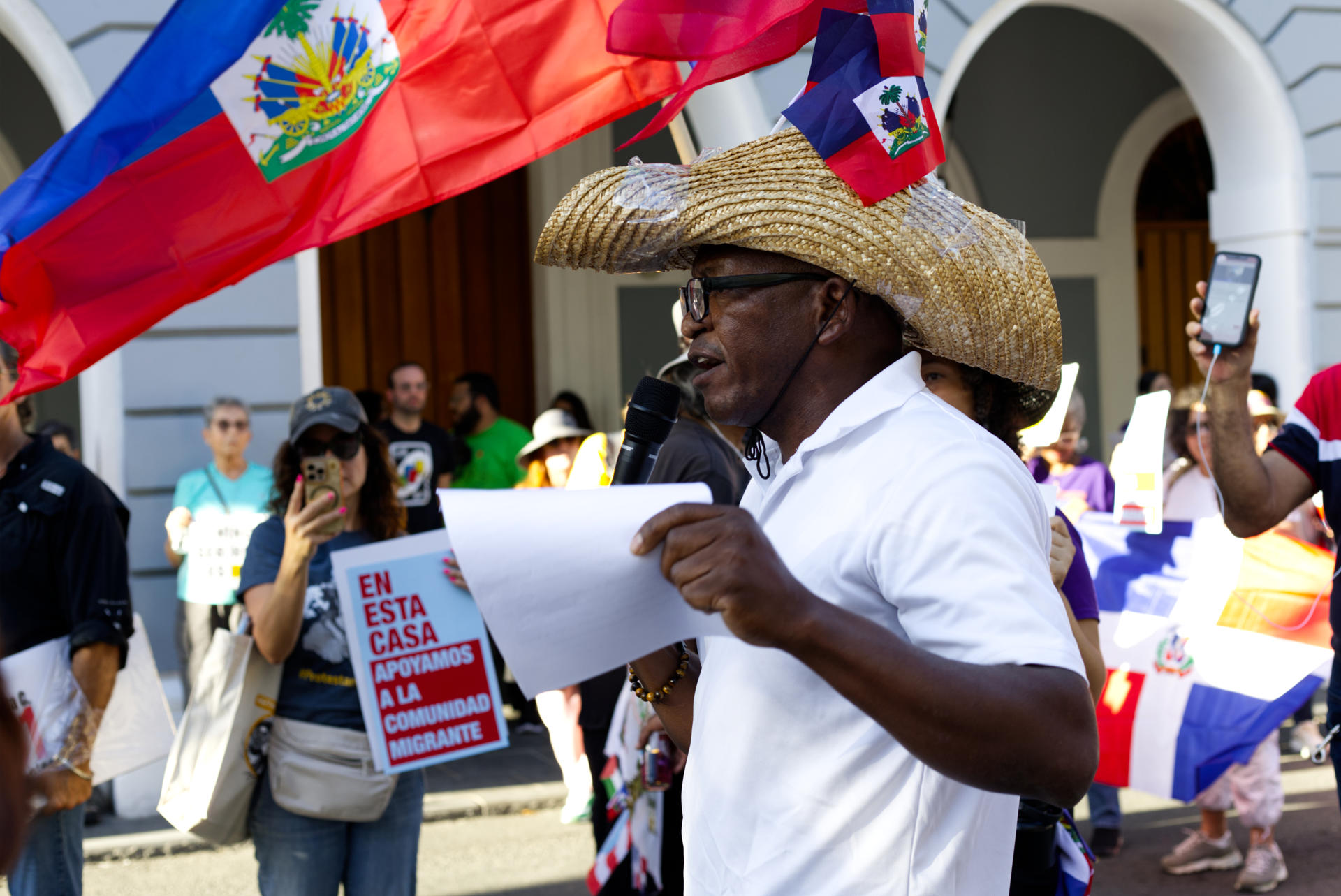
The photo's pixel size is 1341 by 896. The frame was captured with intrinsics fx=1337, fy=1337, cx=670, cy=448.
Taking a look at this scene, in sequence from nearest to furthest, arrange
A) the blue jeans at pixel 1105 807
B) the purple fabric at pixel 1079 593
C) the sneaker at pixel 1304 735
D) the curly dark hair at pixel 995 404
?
the curly dark hair at pixel 995 404 < the purple fabric at pixel 1079 593 < the blue jeans at pixel 1105 807 < the sneaker at pixel 1304 735

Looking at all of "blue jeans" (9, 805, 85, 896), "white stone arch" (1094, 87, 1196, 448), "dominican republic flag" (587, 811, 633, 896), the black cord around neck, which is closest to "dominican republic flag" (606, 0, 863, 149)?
the black cord around neck

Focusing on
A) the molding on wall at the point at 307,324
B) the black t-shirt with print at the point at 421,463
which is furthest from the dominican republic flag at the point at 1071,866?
the molding on wall at the point at 307,324

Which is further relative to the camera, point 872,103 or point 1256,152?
point 1256,152

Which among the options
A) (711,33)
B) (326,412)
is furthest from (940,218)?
(326,412)

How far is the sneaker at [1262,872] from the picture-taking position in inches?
221

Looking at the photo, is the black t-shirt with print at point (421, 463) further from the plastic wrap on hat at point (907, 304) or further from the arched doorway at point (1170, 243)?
the arched doorway at point (1170, 243)

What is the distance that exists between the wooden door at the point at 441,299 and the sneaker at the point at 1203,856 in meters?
6.79

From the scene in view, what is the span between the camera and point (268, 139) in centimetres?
318

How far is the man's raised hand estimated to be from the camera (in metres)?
1.30

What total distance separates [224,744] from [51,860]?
21.4 inches

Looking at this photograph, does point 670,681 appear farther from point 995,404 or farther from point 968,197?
point 968,197

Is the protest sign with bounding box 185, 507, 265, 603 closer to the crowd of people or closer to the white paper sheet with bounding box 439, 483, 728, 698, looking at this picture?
the crowd of people

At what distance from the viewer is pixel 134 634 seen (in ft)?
12.9

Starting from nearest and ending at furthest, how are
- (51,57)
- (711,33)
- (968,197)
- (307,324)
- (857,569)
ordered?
(857,569)
(711,33)
(51,57)
(307,324)
(968,197)
